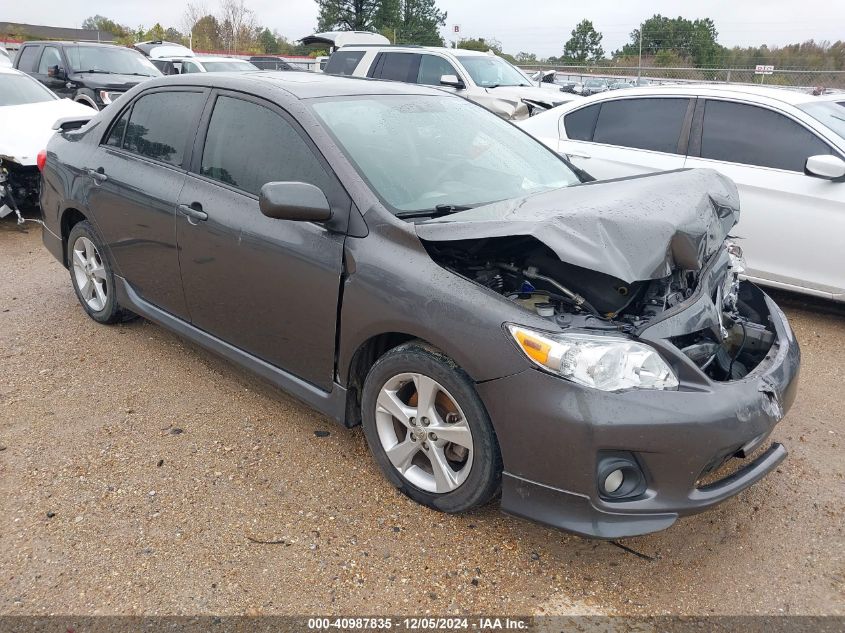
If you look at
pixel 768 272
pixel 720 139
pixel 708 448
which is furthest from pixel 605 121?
pixel 708 448

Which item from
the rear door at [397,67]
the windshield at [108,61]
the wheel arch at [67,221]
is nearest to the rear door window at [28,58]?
the windshield at [108,61]

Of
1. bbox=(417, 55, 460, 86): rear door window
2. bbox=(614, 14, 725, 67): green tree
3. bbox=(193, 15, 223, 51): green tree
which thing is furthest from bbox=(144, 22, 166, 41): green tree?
bbox=(417, 55, 460, 86): rear door window

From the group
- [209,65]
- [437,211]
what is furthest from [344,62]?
[437,211]

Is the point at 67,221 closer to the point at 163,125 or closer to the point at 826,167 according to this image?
the point at 163,125

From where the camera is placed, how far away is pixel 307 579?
2570mm

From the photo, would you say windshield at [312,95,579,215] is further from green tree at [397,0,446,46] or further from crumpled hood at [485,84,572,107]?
green tree at [397,0,446,46]

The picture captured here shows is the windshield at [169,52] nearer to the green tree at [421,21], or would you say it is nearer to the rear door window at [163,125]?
the rear door window at [163,125]

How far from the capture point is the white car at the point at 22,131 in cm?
702

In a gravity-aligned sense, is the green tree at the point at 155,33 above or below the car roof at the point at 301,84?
above

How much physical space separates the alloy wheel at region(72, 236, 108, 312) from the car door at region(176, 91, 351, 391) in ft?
4.09

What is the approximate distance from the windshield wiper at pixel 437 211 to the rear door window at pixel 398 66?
844 cm

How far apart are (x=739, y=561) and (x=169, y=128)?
352 cm

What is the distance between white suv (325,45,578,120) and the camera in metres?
10.5

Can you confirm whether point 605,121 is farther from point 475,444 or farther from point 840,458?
point 475,444
